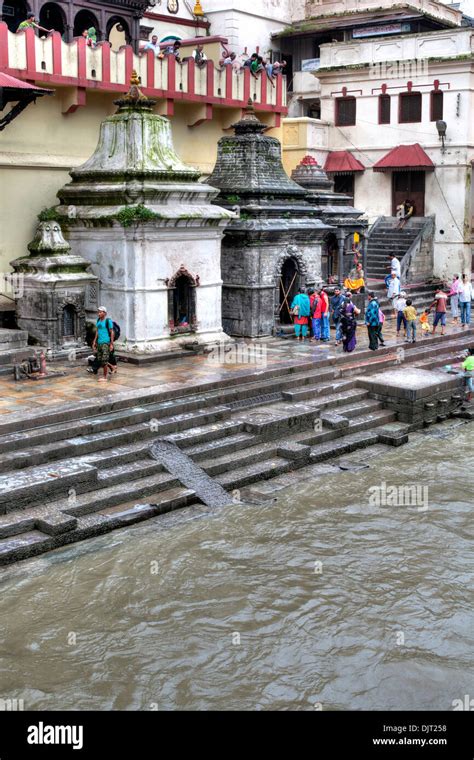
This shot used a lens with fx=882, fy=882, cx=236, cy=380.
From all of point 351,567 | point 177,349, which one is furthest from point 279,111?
point 351,567

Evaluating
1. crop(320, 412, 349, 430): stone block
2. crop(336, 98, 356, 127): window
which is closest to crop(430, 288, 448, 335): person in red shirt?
crop(320, 412, 349, 430): stone block

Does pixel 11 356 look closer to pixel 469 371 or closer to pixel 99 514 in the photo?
pixel 99 514

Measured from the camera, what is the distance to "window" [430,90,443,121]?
25219 mm

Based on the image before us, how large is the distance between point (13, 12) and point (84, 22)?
1.67 m

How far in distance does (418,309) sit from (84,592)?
16.2 meters

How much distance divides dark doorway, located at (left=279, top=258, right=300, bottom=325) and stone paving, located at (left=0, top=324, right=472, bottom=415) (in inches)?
44.9

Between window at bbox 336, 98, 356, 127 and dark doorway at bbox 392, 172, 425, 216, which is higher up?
window at bbox 336, 98, 356, 127

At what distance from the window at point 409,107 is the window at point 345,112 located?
1655mm

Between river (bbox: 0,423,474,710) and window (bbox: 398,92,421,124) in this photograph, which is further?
window (bbox: 398,92,421,124)

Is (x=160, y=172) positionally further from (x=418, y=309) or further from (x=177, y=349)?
(x=418, y=309)

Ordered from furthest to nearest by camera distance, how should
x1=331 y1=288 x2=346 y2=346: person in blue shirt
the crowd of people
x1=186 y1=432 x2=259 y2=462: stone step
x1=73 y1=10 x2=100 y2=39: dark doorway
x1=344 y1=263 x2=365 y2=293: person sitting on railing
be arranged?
x1=344 y1=263 x2=365 y2=293: person sitting on railing
x1=73 y1=10 x2=100 y2=39: dark doorway
the crowd of people
x1=331 y1=288 x2=346 y2=346: person in blue shirt
x1=186 y1=432 x2=259 y2=462: stone step

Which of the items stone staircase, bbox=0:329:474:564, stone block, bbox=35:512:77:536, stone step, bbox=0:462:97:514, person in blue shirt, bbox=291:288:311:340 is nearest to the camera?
stone block, bbox=35:512:77:536

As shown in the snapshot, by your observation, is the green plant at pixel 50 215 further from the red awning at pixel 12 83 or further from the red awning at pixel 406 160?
the red awning at pixel 406 160

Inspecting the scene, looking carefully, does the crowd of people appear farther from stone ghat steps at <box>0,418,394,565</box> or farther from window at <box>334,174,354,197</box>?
stone ghat steps at <box>0,418,394,565</box>
